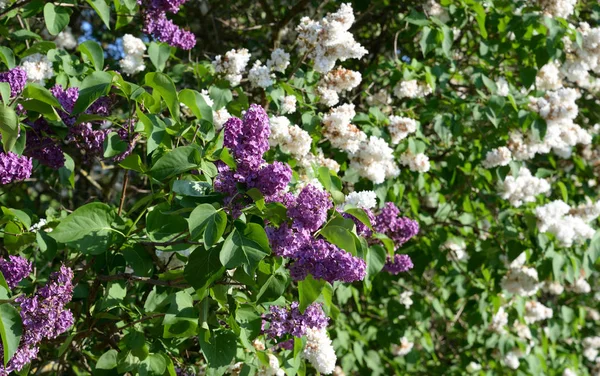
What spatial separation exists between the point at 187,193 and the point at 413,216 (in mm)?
2104

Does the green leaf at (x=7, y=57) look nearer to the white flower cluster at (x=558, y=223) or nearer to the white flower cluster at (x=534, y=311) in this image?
the white flower cluster at (x=558, y=223)

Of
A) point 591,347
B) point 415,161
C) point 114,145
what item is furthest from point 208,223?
point 591,347

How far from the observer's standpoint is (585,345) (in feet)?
18.1

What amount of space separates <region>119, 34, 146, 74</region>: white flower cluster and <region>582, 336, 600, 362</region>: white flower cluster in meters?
4.16

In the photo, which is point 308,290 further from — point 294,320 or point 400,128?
point 400,128

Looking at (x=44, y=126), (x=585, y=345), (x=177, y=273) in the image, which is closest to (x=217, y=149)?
(x=177, y=273)

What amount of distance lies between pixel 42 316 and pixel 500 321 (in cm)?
298

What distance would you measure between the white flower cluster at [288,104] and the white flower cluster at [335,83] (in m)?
0.17

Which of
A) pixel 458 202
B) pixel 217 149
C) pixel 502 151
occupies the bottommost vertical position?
pixel 458 202

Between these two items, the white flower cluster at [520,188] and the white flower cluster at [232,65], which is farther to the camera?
the white flower cluster at [520,188]

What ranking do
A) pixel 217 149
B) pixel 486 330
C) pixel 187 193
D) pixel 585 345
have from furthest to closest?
1. pixel 585 345
2. pixel 486 330
3. pixel 217 149
4. pixel 187 193

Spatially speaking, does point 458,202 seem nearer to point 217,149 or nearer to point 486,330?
point 486,330

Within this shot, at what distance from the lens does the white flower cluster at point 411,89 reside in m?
3.13

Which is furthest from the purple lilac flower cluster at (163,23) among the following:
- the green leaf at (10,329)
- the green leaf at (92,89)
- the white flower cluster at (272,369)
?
the green leaf at (10,329)
